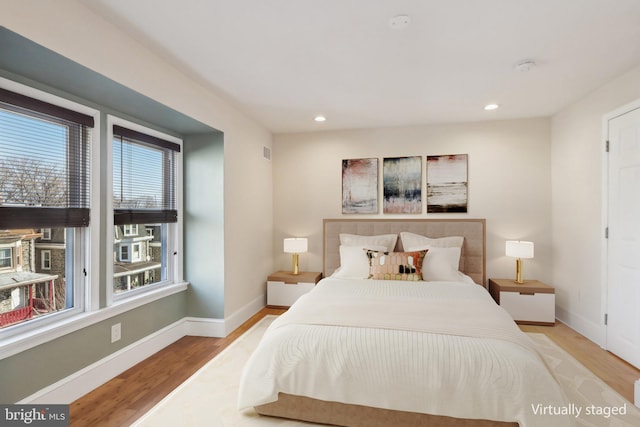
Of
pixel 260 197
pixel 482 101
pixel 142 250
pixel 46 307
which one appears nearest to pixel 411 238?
pixel 482 101

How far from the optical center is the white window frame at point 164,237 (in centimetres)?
248

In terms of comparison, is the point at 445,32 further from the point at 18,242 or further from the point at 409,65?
the point at 18,242

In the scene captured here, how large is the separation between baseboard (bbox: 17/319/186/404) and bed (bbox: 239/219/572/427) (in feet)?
4.01

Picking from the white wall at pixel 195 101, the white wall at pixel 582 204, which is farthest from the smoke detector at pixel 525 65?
the white wall at pixel 195 101

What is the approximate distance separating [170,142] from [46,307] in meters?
1.77

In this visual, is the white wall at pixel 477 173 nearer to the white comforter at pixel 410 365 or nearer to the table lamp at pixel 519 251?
the table lamp at pixel 519 251

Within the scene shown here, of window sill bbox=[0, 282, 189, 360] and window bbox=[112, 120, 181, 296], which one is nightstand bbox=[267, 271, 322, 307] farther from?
window sill bbox=[0, 282, 189, 360]

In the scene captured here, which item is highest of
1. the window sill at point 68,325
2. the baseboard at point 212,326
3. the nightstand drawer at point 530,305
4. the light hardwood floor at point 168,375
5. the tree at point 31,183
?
the tree at point 31,183

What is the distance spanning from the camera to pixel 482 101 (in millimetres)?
3246

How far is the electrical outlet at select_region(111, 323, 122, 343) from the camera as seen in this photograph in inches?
96.7

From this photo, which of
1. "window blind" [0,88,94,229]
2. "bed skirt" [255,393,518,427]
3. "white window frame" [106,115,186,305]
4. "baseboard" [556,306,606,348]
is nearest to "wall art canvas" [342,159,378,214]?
"white window frame" [106,115,186,305]

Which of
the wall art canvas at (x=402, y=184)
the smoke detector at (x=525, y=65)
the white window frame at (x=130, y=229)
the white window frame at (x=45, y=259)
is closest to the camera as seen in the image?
the white window frame at (x=45, y=259)

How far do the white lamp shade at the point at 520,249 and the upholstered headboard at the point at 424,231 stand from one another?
1.02ft

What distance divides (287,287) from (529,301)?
2.86m
